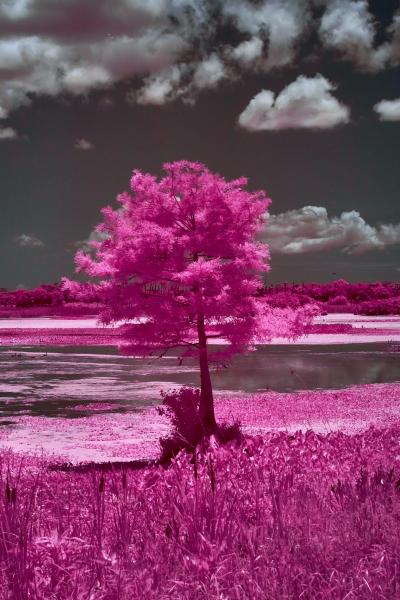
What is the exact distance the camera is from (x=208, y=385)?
1981 cm

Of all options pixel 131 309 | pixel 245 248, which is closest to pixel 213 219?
pixel 245 248

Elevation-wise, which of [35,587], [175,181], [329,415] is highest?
[175,181]

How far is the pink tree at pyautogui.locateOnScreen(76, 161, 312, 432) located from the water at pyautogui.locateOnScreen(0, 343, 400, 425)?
8060 mm

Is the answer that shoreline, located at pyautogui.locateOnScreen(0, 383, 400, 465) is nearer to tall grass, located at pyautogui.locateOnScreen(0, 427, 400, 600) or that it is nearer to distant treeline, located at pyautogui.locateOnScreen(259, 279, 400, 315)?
tall grass, located at pyautogui.locateOnScreen(0, 427, 400, 600)

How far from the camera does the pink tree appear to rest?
19.3m

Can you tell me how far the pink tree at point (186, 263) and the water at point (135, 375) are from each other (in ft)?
26.4

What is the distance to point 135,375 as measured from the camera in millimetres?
40812

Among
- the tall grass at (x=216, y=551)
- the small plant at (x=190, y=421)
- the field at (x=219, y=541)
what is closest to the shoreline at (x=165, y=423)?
the small plant at (x=190, y=421)

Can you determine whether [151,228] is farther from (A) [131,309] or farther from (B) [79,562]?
(B) [79,562]

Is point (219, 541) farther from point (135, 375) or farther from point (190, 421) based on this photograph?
point (135, 375)

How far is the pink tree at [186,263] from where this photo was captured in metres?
19.3

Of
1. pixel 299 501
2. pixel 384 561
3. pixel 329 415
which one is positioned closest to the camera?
pixel 384 561

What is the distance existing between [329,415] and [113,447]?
31.5 feet

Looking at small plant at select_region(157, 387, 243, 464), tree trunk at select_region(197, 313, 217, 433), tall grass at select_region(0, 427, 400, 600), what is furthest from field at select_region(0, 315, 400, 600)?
tree trunk at select_region(197, 313, 217, 433)
